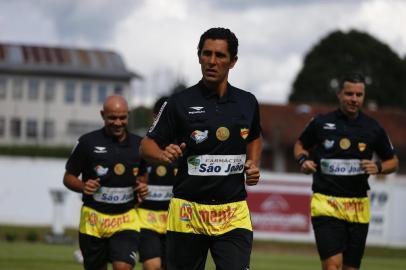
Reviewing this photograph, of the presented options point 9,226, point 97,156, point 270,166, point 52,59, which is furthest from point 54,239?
point 52,59

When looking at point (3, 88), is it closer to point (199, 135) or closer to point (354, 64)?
point (354, 64)

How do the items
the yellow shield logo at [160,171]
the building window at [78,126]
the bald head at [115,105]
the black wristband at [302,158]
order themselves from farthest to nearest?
1. the building window at [78,126]
2. the yellow shield logo at [160,171]
3. the black wristband at [302,158]
4. the bald head at [115,105]

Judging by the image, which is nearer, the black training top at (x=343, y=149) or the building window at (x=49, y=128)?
the black training top at (x=343, y=149)

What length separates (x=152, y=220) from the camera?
545 inches

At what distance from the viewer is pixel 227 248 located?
857 cm

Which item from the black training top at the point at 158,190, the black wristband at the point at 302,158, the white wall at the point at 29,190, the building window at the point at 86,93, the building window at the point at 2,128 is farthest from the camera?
the building window at the point at 86,93

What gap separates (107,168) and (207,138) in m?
3.66

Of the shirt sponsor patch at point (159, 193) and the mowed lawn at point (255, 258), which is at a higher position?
the shirt sponsor patch at point (159, 193)

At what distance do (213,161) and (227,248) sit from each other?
70 cm

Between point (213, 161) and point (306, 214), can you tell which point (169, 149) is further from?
point (306, 214)

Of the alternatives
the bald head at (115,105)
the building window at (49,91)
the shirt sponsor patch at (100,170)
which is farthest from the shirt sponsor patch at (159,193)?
the building window at (49,91)

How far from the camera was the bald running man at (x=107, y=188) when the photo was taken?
11.9m

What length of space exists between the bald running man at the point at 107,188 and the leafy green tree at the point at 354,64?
68.6m

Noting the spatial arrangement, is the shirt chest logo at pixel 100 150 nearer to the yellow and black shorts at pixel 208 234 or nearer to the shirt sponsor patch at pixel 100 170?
the shirt sponsor patch at pixel 100 170
